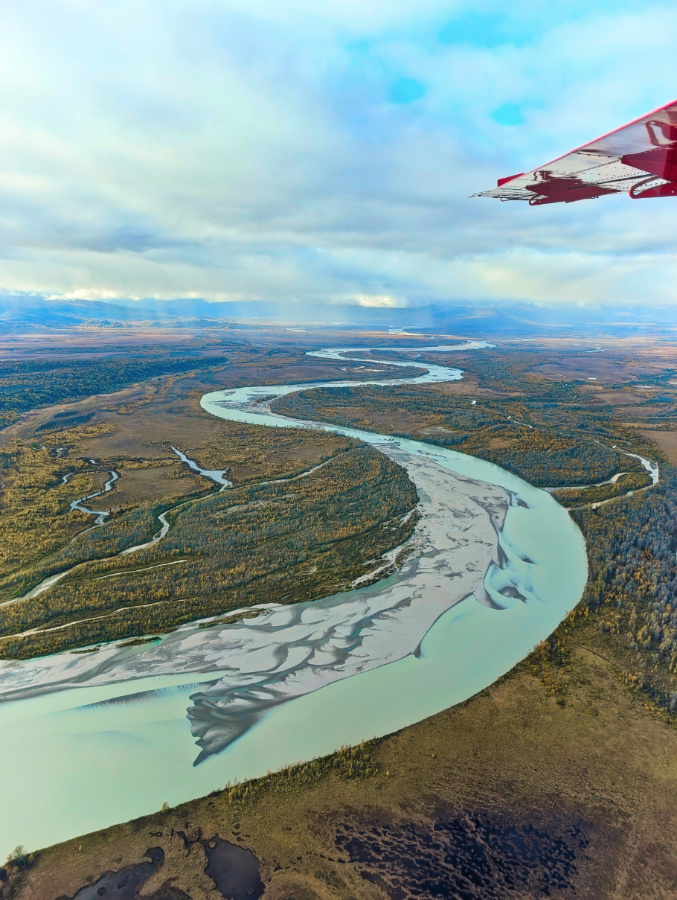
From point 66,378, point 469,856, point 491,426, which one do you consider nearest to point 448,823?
point 469,856

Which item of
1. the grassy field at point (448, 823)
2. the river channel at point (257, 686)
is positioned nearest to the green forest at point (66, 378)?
the river channel at point (257, 686)

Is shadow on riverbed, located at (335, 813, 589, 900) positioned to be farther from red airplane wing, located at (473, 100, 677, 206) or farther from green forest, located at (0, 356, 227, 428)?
green forest, located at (0, 356, 227, 428)

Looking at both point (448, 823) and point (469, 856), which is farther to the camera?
point (448, 823)

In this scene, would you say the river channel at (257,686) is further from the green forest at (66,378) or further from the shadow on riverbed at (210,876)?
the green forest at (66,378)

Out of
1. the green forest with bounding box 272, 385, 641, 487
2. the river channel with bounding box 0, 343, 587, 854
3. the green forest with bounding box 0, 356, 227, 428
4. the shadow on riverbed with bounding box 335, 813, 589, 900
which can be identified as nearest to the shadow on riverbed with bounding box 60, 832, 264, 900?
the river channel with bounding box 0, 343, 587, 854

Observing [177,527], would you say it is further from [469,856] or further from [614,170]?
[614,170]
